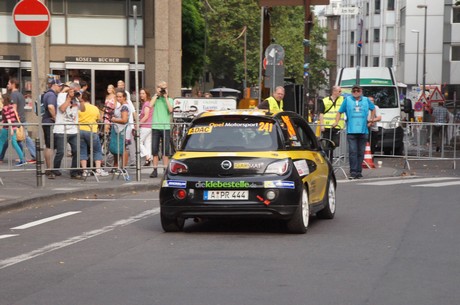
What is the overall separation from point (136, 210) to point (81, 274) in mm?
6130

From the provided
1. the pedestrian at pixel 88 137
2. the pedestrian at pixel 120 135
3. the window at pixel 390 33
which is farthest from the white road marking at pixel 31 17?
the window at pixel 390 33

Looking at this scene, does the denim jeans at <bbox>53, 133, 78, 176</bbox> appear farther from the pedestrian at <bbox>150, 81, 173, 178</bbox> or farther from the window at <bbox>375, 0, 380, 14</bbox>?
the window at <bbox>375, 0, 380, 14</bbox>

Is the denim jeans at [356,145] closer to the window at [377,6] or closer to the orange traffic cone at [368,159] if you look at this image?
the orange traffic cone at [368,159]

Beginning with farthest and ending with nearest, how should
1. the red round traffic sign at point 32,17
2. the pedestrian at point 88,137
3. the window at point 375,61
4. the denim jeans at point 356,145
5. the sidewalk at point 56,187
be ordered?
the window at point 375,61 < the denim jeans at point 356,145 < the pedestrian at point 88,137 < the red round traffic sign at point 32,17 < the sidewalk at point 56,187

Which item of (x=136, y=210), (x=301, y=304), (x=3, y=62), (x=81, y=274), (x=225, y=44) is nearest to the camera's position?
(x=301, y=304)

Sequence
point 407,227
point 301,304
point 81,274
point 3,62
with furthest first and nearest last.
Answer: point 3,62
point 407,227
point 81,274
point 301,304

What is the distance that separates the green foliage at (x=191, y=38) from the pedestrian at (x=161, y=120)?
36795mm

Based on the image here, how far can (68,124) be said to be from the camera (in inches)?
794

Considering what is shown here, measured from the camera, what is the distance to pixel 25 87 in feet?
136

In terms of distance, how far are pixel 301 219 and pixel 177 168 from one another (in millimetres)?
1551

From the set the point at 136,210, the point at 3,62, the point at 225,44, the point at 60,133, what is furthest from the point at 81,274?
the point at 225,44

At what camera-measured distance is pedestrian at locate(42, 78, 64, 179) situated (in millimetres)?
20278

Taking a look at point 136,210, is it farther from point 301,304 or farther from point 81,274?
point 301,304

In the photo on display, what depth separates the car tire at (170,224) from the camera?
12672 millimetres
